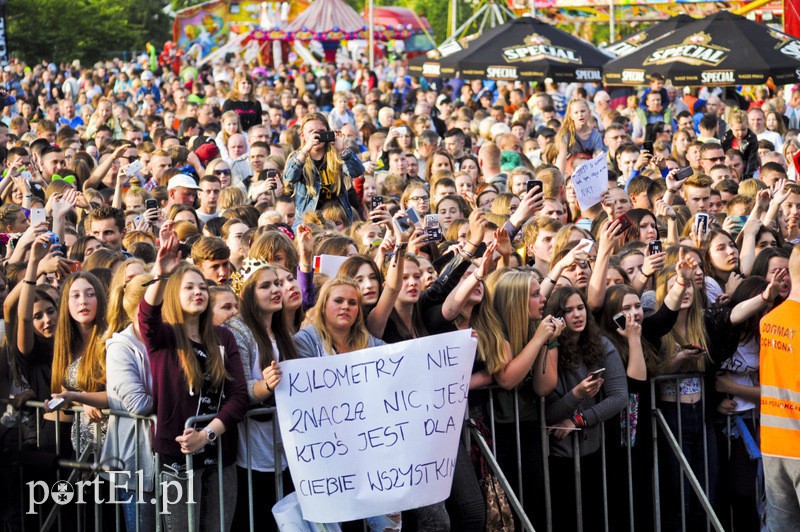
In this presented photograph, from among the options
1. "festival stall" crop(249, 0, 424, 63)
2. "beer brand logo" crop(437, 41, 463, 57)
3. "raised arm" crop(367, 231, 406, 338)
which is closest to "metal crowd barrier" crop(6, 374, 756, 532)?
"raised arm" crop(367, 231, 406, 338)

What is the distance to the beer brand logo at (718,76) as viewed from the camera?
1839cm

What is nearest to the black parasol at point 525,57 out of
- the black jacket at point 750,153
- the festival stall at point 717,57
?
the festival stall at point 717,57

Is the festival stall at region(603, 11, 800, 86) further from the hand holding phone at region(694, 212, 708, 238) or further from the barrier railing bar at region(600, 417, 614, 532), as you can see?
the barrier railing bar at region(600, 417, 614, 532)

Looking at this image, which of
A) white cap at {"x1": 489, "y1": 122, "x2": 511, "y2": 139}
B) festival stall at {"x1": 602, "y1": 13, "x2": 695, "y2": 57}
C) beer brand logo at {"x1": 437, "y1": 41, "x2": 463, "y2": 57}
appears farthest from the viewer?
beer brand logo at {"x1": 437, "y1": 41, "x2": 463, "y2": 57}

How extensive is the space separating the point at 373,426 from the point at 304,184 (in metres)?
5.02

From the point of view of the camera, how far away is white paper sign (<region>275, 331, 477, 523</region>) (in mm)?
6891

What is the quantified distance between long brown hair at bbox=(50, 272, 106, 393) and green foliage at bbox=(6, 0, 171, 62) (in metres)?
46.9

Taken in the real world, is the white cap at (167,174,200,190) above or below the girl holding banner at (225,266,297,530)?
above

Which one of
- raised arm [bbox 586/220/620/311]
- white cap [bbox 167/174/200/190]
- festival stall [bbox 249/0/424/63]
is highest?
festival stall [bbox 249/0/424/63]

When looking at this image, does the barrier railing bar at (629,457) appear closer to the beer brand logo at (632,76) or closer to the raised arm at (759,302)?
the raised arm at (759,302)

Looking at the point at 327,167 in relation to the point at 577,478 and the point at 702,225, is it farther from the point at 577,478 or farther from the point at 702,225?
the point at 577,478

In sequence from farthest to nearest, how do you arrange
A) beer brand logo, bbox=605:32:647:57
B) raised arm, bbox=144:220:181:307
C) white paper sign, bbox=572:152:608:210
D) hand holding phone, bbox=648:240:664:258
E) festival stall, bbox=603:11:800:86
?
beer brand logo, bbox=605:32:647:57 < festival stall, bbox=603:11:800:86 < white paper sign, bbox=572:152:608:210 < hand holding phone, bbox=648:240:664:258 < raised arm, bbox=144:220:181:307

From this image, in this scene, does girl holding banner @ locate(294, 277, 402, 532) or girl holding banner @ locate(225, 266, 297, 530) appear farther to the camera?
girl holding banner @ locate(294, 277, 402, 532)

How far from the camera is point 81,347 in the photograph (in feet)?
Answer: 24.9
